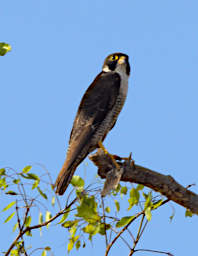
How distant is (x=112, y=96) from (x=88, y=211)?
2471mm

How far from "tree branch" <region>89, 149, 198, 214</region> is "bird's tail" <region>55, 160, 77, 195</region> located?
0.40 m

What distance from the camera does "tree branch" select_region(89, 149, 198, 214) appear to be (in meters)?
3.71

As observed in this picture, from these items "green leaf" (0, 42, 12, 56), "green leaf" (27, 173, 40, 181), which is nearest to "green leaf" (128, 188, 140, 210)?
"green leaf" (27, 173, 40, 181)

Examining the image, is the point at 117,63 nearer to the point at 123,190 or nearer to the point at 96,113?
the point at 96,113

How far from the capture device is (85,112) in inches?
194

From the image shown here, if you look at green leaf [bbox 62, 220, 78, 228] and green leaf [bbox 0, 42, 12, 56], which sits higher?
green leaf [bbox 0, 42, 12, 56]

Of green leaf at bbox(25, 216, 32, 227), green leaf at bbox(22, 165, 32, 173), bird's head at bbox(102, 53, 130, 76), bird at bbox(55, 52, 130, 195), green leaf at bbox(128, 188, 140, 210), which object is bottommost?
green leaf at bbox(25, 216, 32, 227)

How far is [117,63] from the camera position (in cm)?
555

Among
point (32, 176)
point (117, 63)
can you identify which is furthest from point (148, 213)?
point (117, 63)

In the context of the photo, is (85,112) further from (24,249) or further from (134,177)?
(24,249)

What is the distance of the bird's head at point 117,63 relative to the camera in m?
5.51

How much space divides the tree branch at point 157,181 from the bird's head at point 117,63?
6.50 ft

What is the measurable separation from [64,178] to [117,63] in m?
2.10

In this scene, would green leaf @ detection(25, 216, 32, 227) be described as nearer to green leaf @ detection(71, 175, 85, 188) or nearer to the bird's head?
→ green leaf @ detection(71, 175, 85, 188)
